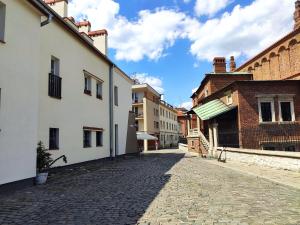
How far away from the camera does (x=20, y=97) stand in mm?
9266

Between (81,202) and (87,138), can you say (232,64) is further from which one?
(81,202)

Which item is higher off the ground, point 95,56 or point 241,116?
point 95,56

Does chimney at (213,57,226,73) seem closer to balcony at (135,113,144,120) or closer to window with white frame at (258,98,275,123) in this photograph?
window with white frame at (258,98,275,123)

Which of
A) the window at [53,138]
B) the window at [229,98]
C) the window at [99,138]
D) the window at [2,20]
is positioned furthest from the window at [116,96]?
the window at [2,20]

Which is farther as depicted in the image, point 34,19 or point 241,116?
point 241,116

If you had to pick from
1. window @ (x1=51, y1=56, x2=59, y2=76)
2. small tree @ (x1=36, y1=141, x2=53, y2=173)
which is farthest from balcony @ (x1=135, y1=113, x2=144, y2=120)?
small tree @ (x1=36, y1=141, x2=53, y2=173)

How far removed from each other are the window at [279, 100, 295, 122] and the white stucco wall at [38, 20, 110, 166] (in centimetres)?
1345

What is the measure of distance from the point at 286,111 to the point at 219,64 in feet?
52.1

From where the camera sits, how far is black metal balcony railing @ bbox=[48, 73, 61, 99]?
43.4 ft

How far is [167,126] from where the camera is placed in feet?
235

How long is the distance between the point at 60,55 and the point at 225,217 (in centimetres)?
1149

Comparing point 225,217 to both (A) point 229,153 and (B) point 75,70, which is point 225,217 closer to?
(B) point 75,70

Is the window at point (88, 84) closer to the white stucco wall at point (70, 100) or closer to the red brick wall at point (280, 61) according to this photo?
the white stucco wall at point (70, 100)

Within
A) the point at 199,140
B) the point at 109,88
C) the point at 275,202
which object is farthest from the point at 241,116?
the point at 275,202
